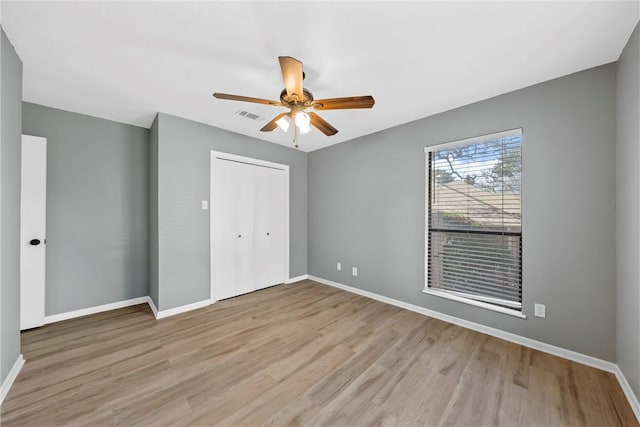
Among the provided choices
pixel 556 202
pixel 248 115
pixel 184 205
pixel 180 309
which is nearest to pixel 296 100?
pixel 248 115

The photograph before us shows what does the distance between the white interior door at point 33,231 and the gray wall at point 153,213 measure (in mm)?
969

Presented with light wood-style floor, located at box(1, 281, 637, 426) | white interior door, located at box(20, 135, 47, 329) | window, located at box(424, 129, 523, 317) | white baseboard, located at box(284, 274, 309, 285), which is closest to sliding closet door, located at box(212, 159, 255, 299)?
white baseboard, located at box(284, 274, 309, 285)

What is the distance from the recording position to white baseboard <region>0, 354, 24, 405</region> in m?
1.62

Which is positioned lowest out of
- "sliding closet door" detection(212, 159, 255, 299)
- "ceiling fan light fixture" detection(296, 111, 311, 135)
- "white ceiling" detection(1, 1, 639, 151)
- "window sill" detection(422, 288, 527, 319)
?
"window sill" detection(422, 288, 527, 319)

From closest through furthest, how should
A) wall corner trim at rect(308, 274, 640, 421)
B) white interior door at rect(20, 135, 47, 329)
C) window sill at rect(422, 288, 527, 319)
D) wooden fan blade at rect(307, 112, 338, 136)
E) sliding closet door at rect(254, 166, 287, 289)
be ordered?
1. wall corner trim at rect(308, 274, 640, 421)
2. wooden fan blade at rect(307, 112, 338, 136)
3. window sill at rect(422, 288, 527, 319)
4. white interior door at rect(20, 135, 47, 329)
5. sliding closet door at rect(254, 166, 287, 289)

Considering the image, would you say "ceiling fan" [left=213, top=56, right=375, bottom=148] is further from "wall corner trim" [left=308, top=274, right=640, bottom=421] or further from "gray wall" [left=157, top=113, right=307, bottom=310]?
"wall corner trim" [left=308, top=274, right=640, bottom=421]

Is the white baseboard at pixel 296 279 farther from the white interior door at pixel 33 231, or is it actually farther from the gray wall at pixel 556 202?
the white interior door at pixel 33 231

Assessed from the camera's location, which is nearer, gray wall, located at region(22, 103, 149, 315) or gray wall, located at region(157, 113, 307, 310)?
gray wall, located at region(22, 103, 149, 315)

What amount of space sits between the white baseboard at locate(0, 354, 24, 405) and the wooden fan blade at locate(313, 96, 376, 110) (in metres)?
2.97

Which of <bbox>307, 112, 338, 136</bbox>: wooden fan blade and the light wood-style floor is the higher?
<bbox>307, 112, 338, 136</bbox>: wooden fan blade

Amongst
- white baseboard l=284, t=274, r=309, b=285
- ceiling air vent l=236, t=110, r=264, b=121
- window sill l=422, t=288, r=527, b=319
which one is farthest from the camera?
white baseboard l=284, t=274, r=309, b=285

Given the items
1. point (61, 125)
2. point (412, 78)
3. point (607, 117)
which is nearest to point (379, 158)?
point (412, 78)

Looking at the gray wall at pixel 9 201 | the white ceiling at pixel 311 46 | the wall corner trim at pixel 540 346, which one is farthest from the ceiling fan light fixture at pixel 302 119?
the wall corner trim at pixel 540 346

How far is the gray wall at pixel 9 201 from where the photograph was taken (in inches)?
64.8
